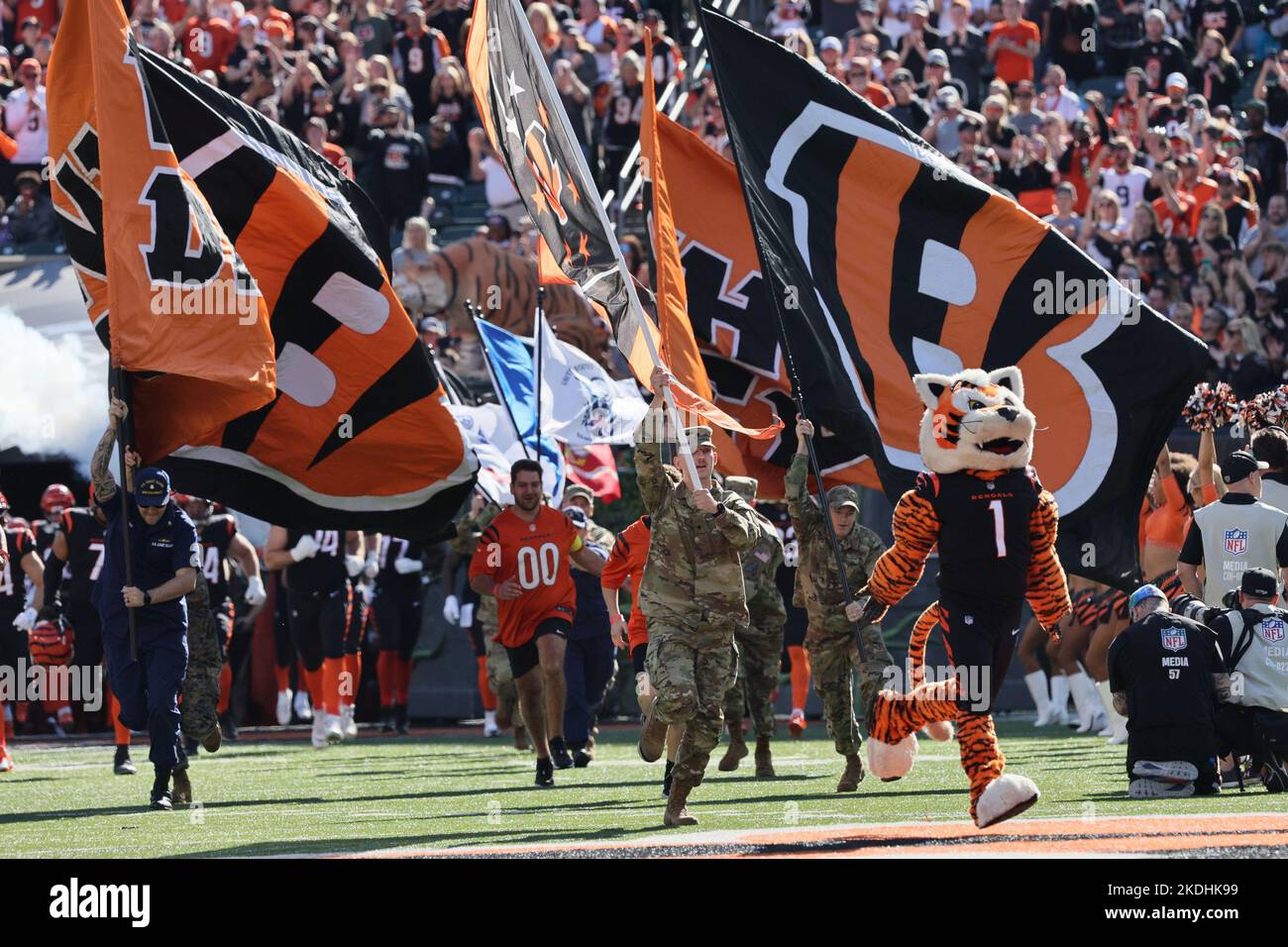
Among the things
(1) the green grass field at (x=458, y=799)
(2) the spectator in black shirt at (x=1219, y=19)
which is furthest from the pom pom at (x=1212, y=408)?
(2) the spectator in black shirt at (x=1219, y=19)

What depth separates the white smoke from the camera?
21.2 m

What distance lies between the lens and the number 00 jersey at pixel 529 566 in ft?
47.1

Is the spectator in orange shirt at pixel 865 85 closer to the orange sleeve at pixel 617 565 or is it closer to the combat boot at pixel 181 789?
the orange sleeve at pixel 617 565

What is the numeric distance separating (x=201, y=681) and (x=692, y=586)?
375cm

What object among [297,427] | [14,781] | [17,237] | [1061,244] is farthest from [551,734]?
[17,237]

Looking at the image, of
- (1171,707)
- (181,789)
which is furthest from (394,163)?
(1171,707)

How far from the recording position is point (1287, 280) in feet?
62.3

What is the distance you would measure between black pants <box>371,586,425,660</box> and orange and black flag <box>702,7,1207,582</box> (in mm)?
8996

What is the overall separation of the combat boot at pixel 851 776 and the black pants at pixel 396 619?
796cm

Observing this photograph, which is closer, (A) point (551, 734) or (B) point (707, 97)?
(A) point (551, 734)

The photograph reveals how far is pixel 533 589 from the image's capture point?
1438 centimetres
